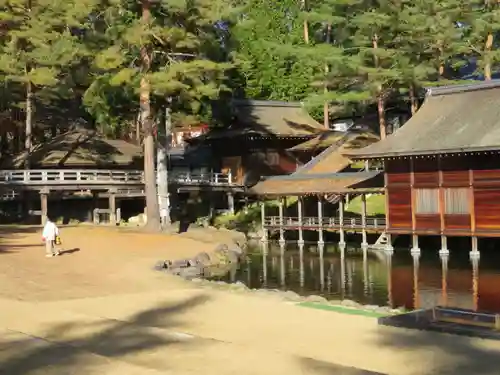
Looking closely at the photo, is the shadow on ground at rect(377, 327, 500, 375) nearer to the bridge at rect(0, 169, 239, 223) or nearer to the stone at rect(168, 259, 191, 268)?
the stone at rect(168, 259, 191, 268)

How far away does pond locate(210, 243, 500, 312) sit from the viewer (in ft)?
64.5

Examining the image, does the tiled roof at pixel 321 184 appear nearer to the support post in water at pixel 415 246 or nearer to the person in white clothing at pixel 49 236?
the support post in water at pixel 415 246

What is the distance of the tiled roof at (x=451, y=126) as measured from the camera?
27.0 metres

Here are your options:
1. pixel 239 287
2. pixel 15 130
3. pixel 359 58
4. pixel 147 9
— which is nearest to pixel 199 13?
pixel 147 9

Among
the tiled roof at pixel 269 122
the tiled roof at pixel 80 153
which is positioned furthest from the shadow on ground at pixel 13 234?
the tiled roof at pixel 269 122

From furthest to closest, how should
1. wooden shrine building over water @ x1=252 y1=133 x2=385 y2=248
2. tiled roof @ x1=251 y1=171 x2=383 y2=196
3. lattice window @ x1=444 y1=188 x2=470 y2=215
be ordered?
wooden shrine building over water @ x1=252 y1=133 x2=385 y2=248 → tiled roof @ x1=251 y1=171 x2=383 y2=196 → lattice window @ x1=444 y1=188 x2=470 y2=215

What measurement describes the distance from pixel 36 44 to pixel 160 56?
871cm

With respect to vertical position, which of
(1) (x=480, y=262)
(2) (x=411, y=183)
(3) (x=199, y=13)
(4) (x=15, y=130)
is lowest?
(1) (x=480, y=262)

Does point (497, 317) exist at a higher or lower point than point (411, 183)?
lower

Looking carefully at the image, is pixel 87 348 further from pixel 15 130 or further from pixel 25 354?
pixel 15 130

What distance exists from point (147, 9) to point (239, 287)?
669 inches

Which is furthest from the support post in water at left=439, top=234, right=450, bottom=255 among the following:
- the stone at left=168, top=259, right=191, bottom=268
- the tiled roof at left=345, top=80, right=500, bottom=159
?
the stone at left=168, top=259, right=191, bottom=268

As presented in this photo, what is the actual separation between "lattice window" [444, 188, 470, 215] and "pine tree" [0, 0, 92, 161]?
1857cm

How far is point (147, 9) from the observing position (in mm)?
31562
